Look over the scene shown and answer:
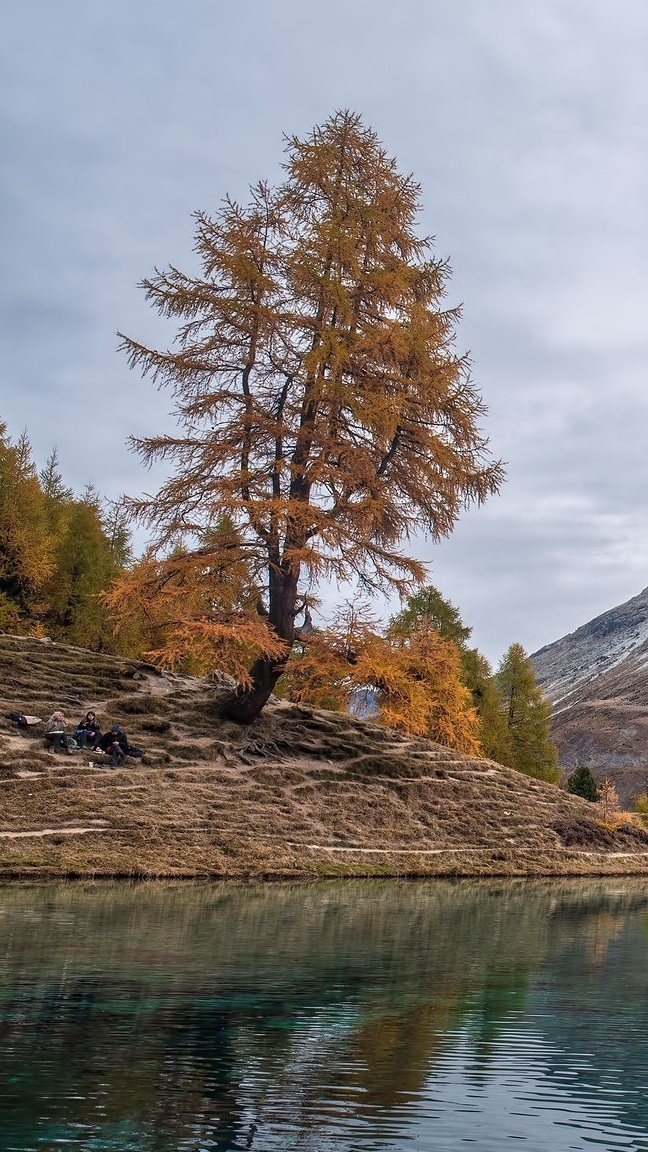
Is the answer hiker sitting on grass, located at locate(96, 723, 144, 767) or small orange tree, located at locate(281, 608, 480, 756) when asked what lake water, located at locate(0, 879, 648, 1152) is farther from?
small orange tree, located at locate(281, 608, 480, 756)

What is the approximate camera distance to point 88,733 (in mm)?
19781

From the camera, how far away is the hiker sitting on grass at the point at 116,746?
63.6ft

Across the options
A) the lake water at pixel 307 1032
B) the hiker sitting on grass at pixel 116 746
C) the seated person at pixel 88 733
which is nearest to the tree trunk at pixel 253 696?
the hiker sitting on grass at pixel 116 746

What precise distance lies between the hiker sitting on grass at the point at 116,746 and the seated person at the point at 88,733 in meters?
0.16

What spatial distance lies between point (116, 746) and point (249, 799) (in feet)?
9.51

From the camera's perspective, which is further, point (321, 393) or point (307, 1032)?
point (321, 393)

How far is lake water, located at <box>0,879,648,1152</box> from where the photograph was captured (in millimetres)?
4398

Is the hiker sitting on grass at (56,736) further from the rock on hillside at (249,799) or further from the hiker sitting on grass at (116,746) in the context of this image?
the hiker sitting on grass at (116,746)

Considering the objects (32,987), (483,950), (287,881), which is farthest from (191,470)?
(32,987)

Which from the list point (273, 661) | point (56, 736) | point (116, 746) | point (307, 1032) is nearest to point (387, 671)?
point (273, 661)

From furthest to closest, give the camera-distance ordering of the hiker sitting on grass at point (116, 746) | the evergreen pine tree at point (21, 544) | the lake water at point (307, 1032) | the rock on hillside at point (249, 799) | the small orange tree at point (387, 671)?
the evergreen pine tree at point (21, 544) < the small orange tree at point (387, 671) < the hiker sitting on grass at point (116, 746) < the rock on hillside at point (249, 799) < the lake water at point (307, 1032)

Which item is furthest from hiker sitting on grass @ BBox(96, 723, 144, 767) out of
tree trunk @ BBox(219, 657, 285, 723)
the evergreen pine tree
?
the evergreen pine tree

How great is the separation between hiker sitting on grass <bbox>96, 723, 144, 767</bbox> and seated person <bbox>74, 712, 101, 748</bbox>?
0.53 ft

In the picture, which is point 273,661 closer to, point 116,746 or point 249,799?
point 249,799
